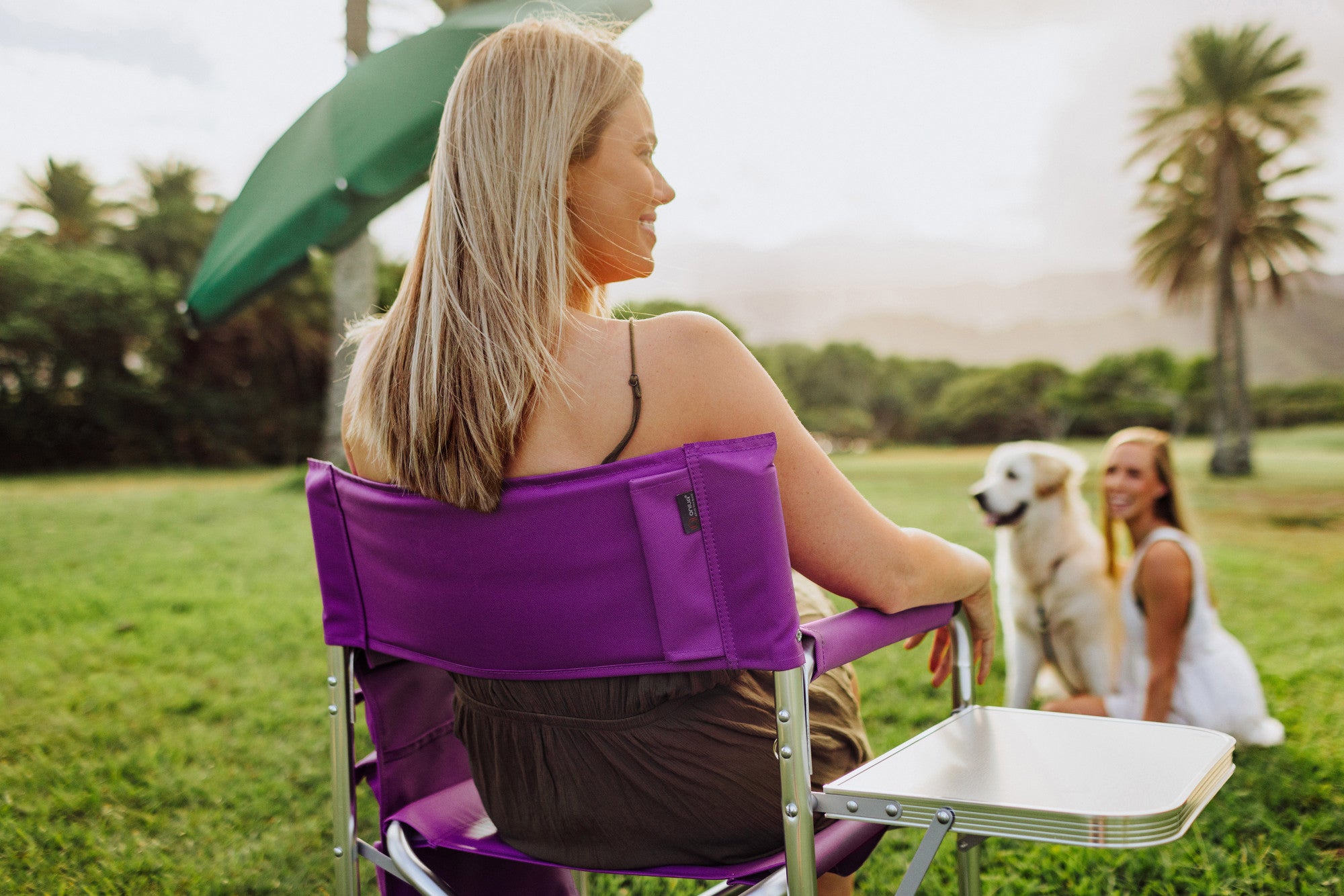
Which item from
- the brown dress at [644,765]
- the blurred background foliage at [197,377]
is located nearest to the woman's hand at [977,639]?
the brown dress at [644,765]

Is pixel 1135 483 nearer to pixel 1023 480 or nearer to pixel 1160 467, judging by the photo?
pixel 1160 467

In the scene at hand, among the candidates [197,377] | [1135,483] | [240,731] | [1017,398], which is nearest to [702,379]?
[1135,483]

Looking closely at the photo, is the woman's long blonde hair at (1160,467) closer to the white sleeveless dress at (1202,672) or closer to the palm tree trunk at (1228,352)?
the white sleeveless dress at (1202,672)

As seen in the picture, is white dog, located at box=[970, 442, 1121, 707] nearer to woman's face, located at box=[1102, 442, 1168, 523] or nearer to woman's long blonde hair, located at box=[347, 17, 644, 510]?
woman's face, located at box=[1102, 442, 1168, 523]

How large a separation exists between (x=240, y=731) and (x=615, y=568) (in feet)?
11.2

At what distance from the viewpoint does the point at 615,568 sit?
1012 mm

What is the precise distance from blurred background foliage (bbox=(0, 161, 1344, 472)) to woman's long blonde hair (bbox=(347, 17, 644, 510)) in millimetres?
15800

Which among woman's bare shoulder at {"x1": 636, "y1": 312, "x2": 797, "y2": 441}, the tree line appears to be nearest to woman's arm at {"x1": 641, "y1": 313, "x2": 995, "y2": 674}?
woman's bare shoulder at {"x1": 636, "y1": 312, "x2": 797, "y2": 441}

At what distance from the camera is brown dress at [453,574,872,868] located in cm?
112

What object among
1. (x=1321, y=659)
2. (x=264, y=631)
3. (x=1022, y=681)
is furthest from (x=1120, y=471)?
(x=264, y=631)

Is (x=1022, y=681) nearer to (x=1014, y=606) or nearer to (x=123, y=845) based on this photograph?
(x=1014, y=606)

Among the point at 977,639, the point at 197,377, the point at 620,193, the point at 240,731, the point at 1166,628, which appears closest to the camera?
the point at 620,193

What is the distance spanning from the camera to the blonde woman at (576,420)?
1070 mm

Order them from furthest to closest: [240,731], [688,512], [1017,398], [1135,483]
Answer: [1017,398], [240,731], [1135,483], [688,512]
